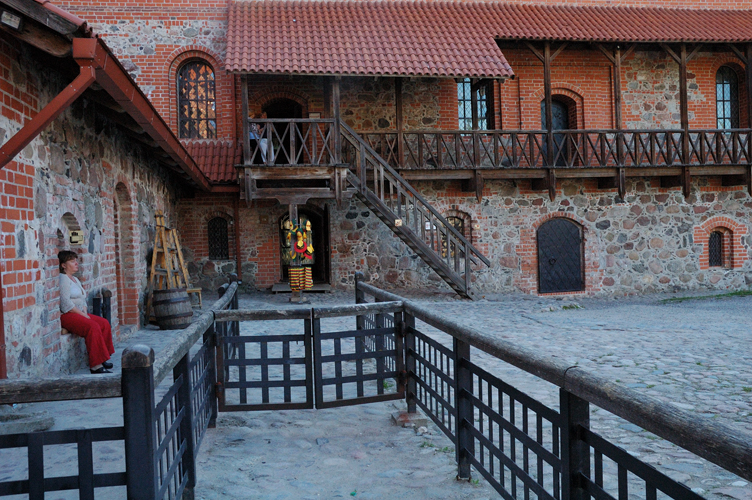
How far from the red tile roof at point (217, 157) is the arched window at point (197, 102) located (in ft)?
0.99

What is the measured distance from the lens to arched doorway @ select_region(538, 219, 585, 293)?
1457 cm

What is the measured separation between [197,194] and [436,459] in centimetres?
1132

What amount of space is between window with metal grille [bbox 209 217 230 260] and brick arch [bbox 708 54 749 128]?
12.5 meters

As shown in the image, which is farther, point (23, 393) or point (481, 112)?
point (481, 112)

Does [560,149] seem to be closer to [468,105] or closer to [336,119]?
[468,105]

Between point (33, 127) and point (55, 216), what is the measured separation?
1817 millimetres

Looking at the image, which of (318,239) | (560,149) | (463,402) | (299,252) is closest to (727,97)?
(560,149)

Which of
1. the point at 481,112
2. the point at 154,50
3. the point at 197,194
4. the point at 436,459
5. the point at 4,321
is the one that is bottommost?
the point at 436,459

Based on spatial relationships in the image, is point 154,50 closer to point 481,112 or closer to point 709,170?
point 481,112

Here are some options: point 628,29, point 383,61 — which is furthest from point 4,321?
point 628,29

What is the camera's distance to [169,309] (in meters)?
9.04

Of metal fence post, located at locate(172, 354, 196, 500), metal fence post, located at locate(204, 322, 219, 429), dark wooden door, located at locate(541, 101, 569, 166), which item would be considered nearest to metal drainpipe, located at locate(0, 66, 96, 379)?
metal fence post, located at locate(204, 322, 219, 429)

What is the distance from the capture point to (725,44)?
14.5m

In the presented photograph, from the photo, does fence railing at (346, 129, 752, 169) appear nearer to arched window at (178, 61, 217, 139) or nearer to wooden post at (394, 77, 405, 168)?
wooden post at (394, 77, 405, 168)
